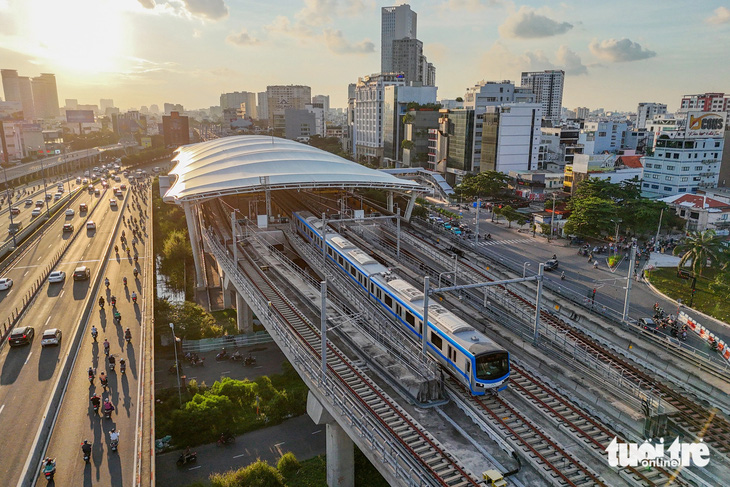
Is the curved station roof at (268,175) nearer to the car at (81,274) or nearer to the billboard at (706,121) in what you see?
the car at (81,274)

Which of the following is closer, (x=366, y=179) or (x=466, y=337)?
(x=466, y=337)

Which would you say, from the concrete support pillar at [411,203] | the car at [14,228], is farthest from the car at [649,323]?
the car at [14,228]

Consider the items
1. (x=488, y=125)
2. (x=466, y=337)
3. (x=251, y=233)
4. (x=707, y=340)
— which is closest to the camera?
(x=466, y=337)

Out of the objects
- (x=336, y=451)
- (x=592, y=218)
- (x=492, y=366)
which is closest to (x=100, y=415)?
(x=336, y=451)

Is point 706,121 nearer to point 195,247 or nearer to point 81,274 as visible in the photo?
point 195,247

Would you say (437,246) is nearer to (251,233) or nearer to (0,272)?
(251,233)

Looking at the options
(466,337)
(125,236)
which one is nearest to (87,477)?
(466,337)

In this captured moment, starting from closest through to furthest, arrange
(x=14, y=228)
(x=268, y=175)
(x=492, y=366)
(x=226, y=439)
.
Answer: (x=492, y=366), (x=226, y=439), (x=268, y=175), (x=14, y=228)
